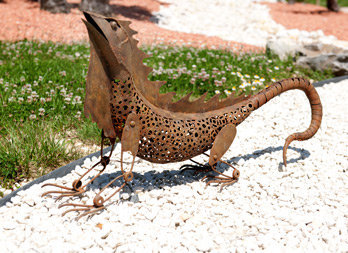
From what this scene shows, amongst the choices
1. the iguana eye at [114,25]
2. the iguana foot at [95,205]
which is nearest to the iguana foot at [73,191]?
the iguana foot at [95,205]

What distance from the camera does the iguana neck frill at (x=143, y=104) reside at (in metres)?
2.19

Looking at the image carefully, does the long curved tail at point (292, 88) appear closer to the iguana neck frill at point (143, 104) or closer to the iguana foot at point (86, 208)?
the iguana neck frill at point (143, 104)

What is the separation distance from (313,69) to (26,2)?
8943 millimetres

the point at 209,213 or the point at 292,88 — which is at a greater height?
the point at 292,88

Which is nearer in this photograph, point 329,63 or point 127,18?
point 329,63

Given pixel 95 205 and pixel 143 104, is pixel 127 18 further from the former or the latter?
pixel 95 205

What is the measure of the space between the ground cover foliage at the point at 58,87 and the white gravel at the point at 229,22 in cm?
419

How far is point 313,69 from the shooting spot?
657cm

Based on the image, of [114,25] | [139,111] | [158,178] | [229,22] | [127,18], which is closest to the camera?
[114,25]

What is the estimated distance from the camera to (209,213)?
8.29ft

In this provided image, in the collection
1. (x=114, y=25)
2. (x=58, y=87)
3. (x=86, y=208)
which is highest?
(x=114, y=25)

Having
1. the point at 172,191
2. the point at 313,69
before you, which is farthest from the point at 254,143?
the point at 313,69

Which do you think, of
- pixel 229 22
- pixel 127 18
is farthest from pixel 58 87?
pixel 229 22

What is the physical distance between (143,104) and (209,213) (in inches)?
38.7
